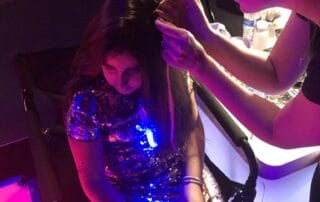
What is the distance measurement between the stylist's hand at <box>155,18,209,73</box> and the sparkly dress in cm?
22

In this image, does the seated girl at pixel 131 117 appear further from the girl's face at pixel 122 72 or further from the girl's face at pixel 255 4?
the girl's face at pixel 255 4

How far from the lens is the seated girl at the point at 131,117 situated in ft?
3.49

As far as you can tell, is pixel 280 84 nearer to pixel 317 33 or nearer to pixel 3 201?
pixel 317 33

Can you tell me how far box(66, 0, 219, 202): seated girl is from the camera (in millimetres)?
1063

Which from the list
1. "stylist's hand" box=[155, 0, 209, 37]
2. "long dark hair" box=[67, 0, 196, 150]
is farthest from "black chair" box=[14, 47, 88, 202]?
"stylist's hand" box=[155, 0, 209, 37]

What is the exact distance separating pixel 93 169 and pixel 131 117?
17 cm

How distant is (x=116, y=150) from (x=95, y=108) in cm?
16

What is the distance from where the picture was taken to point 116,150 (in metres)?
1.27

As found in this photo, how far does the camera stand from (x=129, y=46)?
1073 millimetres

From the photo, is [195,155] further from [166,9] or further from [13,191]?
[13,191]

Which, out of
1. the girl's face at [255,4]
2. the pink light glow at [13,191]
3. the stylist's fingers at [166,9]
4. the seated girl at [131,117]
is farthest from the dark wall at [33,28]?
the girl's face at [255,4]

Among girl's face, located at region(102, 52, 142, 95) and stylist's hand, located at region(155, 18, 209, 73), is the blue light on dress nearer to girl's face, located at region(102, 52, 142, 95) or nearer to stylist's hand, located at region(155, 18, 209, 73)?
girl's face, located at region(102, 52, 142, 95)

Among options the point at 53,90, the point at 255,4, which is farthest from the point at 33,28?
the point at 255,4

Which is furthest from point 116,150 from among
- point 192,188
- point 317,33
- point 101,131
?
point 317,33
